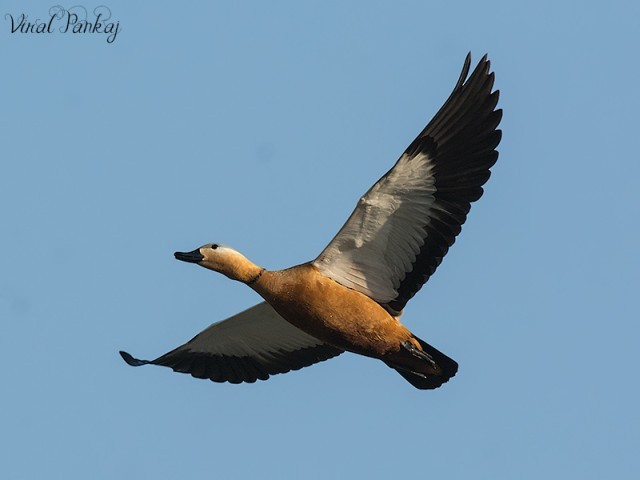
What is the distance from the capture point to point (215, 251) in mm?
14133

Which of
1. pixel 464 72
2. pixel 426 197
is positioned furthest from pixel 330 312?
pixel 464 72

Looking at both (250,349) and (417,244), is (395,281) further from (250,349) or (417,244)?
(250,349)

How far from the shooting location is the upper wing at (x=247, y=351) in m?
15.2

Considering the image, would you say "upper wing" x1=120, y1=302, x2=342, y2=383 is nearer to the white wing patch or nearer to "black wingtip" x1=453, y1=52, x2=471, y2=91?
the white wing patch

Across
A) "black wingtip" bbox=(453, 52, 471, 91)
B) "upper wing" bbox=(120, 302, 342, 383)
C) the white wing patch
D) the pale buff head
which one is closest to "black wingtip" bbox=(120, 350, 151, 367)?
"upper wing" bbox=(120, 302, 342, 383)

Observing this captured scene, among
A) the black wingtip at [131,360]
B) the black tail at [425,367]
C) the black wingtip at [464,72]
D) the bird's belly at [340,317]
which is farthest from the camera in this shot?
the black wingtip at [131,360]

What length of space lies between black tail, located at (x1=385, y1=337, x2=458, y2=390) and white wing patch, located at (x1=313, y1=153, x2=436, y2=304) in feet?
1.94

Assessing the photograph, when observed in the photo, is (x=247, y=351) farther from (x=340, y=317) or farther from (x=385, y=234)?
(x=385, y=234)

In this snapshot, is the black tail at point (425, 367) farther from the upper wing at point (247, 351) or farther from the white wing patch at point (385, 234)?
the upper wing at point (247, 351)

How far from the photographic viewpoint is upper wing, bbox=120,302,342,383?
15.2m

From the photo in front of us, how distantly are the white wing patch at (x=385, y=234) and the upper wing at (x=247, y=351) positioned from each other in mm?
1423

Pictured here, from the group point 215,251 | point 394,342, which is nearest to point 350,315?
point 394,342

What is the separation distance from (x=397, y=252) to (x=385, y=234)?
23 cm

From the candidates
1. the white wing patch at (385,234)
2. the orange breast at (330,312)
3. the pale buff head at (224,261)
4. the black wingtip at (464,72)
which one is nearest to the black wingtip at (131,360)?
the pale buff head at (224,261)
